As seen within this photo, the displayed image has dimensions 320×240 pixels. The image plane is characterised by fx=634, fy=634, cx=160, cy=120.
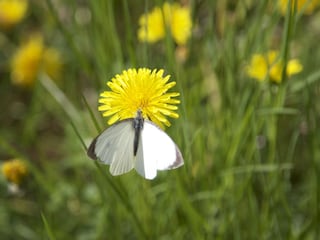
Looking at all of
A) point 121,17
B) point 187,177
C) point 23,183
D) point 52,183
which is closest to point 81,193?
point 52,183

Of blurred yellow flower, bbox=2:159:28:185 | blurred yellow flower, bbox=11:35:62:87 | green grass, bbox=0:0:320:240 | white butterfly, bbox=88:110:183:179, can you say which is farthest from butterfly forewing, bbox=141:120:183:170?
blurred yellow flower, bbox=11:35:62:87

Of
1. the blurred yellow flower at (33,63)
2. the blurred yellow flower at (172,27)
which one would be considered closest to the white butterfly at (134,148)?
the blurred yellow flower at (172,27)

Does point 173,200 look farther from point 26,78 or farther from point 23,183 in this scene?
point 26,78

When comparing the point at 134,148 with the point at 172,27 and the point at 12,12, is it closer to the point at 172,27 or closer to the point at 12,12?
the point at 172,27

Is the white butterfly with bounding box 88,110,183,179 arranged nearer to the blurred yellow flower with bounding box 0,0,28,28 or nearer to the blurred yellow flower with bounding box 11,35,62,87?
the blurred yellow flower with bounding box 11,35,62,87

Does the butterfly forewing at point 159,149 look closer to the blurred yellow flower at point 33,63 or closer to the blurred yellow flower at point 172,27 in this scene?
the blurred yellow flower at point 172,27
